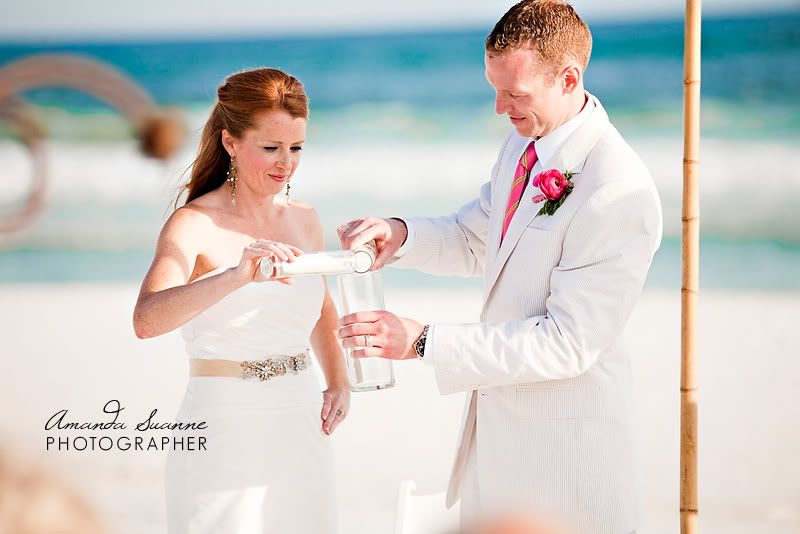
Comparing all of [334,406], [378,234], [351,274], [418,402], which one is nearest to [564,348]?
[351,274]

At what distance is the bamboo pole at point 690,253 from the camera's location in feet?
8.04

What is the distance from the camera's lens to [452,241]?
3.20 m

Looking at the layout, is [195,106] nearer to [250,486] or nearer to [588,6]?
[588,6]

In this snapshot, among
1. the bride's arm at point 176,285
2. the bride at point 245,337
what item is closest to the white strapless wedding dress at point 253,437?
the bride at point 245,337

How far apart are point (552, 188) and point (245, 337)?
41.7 inches

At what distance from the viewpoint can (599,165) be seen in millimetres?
2590

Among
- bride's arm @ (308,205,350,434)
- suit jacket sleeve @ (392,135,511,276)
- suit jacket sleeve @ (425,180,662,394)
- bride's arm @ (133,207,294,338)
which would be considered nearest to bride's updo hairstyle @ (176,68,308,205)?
bride's arm @ (133,207,294,338)

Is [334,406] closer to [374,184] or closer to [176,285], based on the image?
[176,285]

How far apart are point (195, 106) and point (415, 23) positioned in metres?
3.17

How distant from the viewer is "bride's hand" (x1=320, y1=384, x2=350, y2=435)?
315cm

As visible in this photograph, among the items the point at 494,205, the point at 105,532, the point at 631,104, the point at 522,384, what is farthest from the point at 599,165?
the point at 631,104

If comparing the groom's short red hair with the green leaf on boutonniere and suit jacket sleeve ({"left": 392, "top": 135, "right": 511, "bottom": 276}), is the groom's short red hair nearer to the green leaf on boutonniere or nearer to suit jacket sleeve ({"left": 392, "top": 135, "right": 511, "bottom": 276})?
the green leaf on boutonniere

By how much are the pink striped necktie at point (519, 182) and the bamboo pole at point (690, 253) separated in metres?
0.44

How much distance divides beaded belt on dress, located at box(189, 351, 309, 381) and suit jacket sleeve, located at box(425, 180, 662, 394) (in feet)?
2.26
